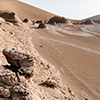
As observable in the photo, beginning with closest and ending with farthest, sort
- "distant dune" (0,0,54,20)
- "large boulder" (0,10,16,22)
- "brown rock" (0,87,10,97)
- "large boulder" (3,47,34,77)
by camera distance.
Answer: "brown rock" (0,87,10,97) → "large boulder" (3,47,34,77) → "large boulder" (0,10,16,22) → "distant dune" (0,0,54,20)

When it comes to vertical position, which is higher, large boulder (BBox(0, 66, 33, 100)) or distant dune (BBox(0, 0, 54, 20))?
large boulder (BBox(0, 66, 33, 100))

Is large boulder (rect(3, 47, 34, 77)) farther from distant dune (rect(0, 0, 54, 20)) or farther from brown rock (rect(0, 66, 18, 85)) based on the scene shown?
distant dune (rect(0, 0, 54, 20))

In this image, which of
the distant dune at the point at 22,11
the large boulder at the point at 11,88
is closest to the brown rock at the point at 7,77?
the large boulder at the point at 11,88

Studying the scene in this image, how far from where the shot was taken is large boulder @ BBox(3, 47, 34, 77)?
303cm

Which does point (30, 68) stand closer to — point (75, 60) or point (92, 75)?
point (92, 75)

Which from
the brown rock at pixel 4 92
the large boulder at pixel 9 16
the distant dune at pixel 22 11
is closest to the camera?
the brown rock at pixel 4 92

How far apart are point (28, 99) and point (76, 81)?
3.81m

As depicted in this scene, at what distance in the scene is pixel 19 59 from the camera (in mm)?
3082

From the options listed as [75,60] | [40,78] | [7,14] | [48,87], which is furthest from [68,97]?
[7,14]

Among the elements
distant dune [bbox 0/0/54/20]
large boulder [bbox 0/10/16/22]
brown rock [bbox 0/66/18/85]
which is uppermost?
brown rock [bbox 0/66/18/85]

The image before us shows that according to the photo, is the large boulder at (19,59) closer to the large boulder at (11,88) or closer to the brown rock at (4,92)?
the large boulder at (11,88)

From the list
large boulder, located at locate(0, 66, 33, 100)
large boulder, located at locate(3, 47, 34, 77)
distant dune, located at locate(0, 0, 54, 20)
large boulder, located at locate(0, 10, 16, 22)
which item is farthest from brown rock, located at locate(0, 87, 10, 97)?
distant dune, located at locate(0, 0, 54, 20)

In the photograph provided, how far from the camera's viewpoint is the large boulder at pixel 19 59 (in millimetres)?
3027

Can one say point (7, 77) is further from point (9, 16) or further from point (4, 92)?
point (9, 16)
